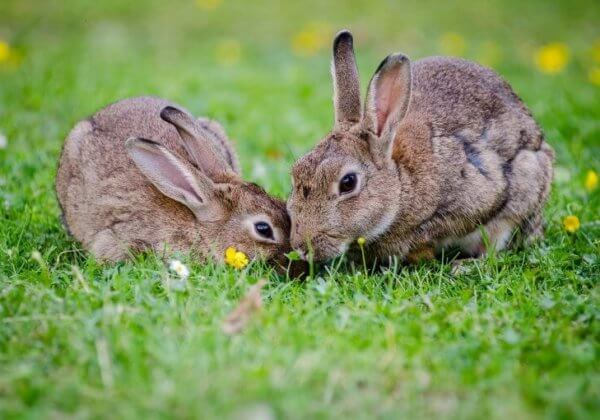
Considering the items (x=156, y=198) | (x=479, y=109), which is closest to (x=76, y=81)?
(x=156, y=198)

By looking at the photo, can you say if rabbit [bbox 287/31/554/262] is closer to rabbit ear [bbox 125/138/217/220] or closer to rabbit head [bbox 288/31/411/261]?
rabbit head [bbox 288/31/411/261]

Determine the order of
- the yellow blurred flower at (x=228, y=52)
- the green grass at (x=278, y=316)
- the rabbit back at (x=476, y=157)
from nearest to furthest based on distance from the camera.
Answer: the green grass at (x=278, y=316)
the rabbit back at (x=476, y=157)
the yellow blurred flower at (x=228, y=52)

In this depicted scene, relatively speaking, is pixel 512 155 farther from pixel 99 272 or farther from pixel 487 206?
pixel 99 272

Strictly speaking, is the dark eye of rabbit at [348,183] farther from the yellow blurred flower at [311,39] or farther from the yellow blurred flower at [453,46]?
the yellow blurred flower at [453,46]

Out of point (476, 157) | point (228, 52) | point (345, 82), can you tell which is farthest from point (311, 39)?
point (476, 157)

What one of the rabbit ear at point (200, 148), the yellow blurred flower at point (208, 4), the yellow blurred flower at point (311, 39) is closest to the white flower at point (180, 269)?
the rabbit ear at point (200, 148)

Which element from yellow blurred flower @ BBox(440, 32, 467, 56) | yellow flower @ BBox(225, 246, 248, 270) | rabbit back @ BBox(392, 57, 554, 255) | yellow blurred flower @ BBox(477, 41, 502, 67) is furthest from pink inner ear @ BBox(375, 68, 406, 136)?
yellow blurred flower @ BBox(440, 32, 467, 56)
